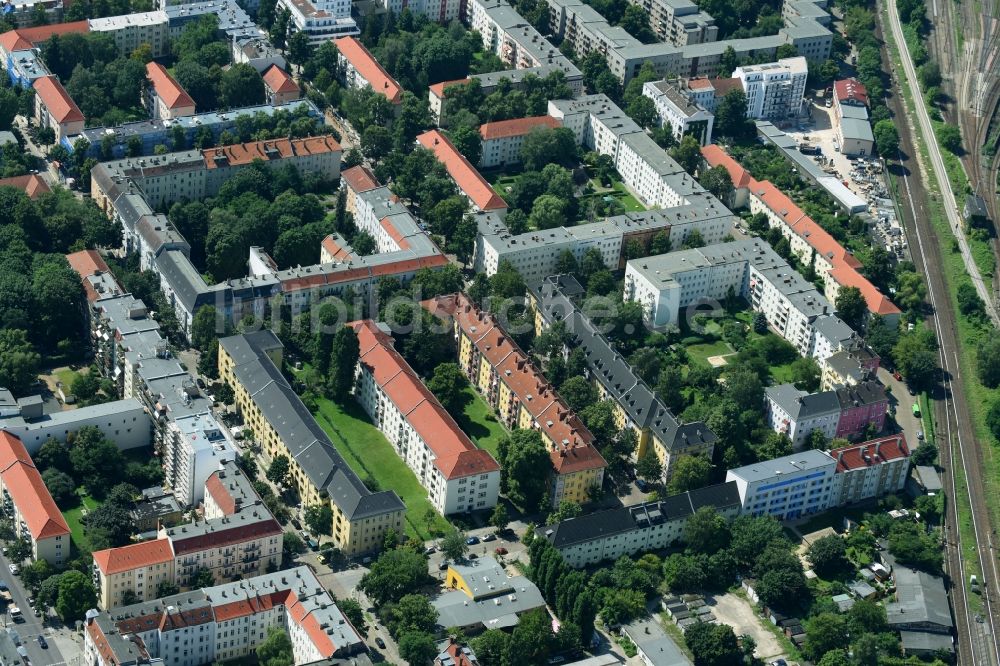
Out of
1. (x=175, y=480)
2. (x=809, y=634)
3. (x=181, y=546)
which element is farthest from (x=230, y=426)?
(x=809, y=634)

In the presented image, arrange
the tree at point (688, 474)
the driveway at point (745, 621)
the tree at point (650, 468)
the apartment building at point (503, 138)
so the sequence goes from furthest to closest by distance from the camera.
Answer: the apartment building at point (503, 138)
the tree at point (650, 468)
the tree at point (688, 474)
the driveway at point (745, 621)

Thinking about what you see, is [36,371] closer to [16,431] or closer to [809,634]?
[16,431]

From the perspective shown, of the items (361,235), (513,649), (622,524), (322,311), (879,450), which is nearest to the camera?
(513,649)

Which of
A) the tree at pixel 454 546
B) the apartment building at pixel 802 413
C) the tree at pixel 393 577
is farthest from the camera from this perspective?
the apartment building at pixel 802 413

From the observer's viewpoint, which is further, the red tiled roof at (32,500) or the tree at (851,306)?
the tree at (851,306)

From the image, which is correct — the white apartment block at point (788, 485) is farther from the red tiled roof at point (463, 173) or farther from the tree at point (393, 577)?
the red tiled roof at point (463, 173)

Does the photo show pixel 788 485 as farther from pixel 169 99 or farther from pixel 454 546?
pixel 169 99

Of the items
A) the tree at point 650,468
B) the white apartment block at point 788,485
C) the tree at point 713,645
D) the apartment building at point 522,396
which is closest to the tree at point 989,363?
the white apartment block at point 788,485
